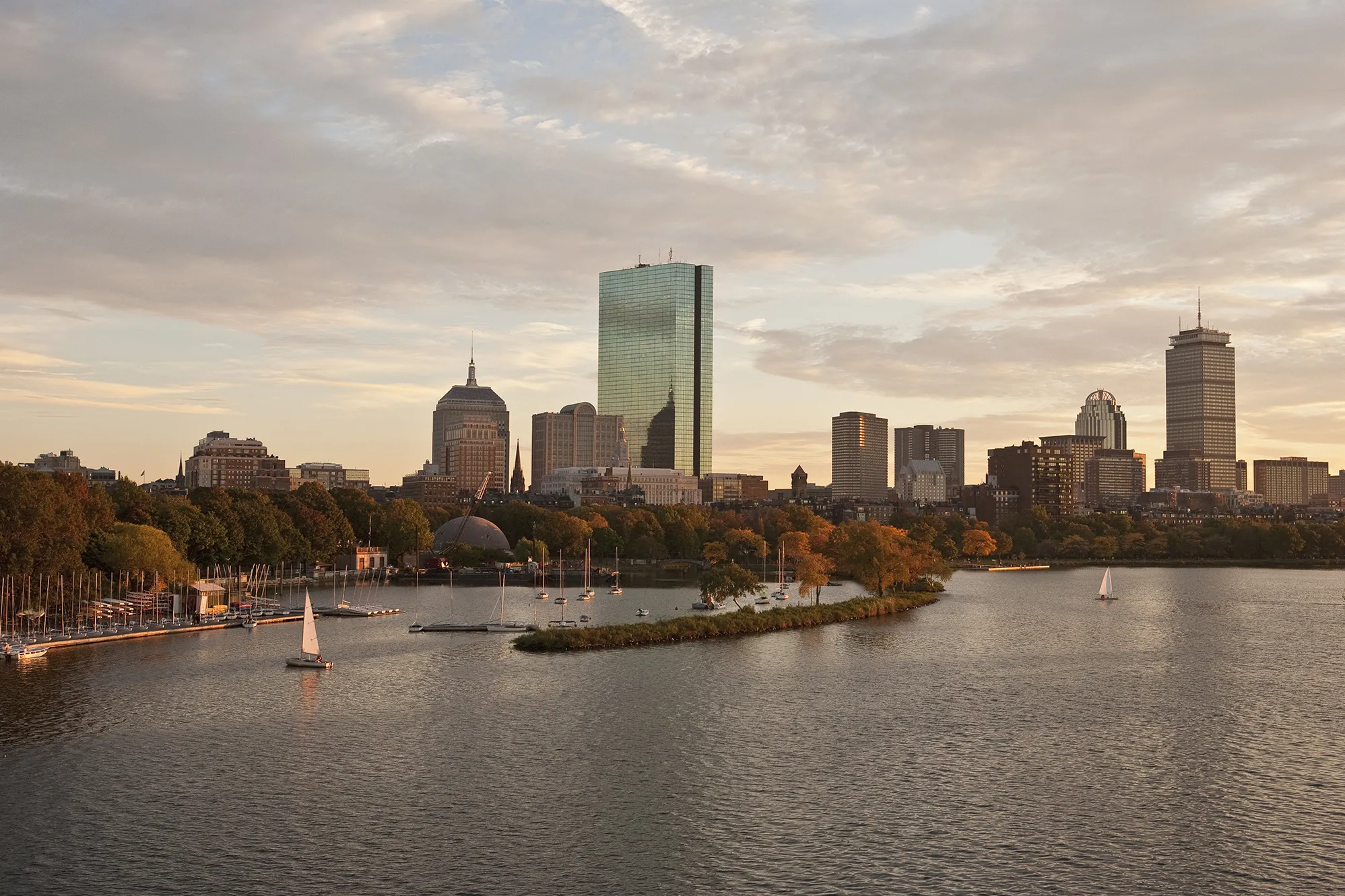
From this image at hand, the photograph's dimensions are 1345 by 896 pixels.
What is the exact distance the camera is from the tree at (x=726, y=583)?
13862 cm

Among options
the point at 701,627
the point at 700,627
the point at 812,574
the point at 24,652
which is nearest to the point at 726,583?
the point at 812,574

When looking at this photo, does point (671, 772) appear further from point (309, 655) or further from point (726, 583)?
point (726, 583)

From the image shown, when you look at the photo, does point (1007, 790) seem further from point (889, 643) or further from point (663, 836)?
point (889, 643)

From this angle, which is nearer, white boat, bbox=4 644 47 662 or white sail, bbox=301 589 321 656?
white sail, bbox=301 589 321 656

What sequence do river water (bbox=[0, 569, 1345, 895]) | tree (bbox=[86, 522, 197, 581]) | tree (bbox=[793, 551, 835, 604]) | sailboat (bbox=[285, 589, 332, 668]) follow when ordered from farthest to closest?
tree (bbox=[793, 551, 835, 604]), tree (bbox=[86, 522, 197, 581]), sailboat (bbox=[285, 589, 332, 668]), river water (bbox=[0, 569, 1345, 895])

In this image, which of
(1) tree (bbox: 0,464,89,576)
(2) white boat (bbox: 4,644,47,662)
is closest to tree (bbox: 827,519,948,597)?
(1) tree (bbox: 0,464,89,576)

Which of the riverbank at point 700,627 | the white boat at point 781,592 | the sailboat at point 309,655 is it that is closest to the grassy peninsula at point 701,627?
the riverbank at point 700,627

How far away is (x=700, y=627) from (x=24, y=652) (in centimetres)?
5737

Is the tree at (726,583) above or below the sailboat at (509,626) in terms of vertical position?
above

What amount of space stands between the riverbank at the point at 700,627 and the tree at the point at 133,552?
150ft

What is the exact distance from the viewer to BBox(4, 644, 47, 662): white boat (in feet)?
322

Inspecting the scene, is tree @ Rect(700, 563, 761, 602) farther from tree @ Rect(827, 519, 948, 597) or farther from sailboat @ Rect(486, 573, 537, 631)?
tree @ Rect(827, 519, 948, 597)

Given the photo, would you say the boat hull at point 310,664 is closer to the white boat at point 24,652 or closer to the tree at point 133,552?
the white boat at point 24,652

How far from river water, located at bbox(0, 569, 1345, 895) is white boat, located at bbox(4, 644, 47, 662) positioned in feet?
4.33
